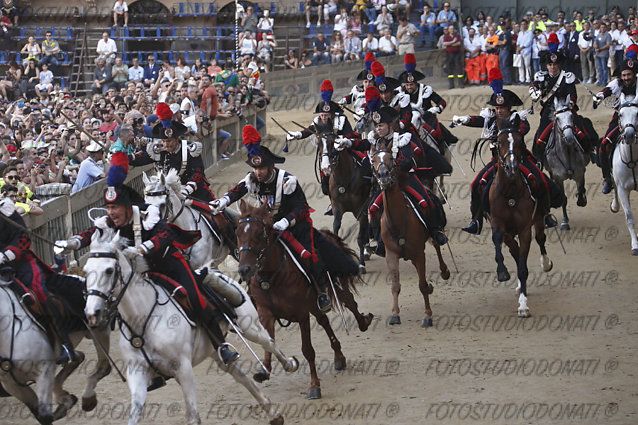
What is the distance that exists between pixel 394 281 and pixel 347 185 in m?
3.36

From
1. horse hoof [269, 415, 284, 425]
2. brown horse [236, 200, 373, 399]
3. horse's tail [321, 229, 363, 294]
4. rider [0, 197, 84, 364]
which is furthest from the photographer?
horse's tail [321, 229, 363, 294]

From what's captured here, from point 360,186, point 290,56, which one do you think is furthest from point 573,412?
point 290,56

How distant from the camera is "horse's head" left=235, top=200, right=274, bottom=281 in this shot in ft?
33.7

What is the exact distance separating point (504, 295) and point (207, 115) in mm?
11149

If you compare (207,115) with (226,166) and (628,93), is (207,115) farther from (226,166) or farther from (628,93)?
(628,93)

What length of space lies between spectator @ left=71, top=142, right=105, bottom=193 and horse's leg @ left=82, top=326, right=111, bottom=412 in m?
6.05

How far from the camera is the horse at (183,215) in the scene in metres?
12.1

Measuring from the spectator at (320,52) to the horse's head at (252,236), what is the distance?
25.8 metres

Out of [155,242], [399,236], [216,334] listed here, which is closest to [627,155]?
[399,236]

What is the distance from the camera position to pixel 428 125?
60.7 ft

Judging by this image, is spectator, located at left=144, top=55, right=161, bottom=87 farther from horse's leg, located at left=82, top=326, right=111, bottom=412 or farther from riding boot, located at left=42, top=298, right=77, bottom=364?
riding boot, located at left=42, top=298, right=77, bottom=364

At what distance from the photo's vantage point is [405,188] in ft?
45.6

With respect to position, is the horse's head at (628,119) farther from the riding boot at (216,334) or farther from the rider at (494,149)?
the riding boot at (216,334)

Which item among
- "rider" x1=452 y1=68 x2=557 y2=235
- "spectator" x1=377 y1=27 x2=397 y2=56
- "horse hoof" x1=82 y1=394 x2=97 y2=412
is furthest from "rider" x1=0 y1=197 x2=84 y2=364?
"spectator" x1=377 y1=27 x2=397 y2=56
